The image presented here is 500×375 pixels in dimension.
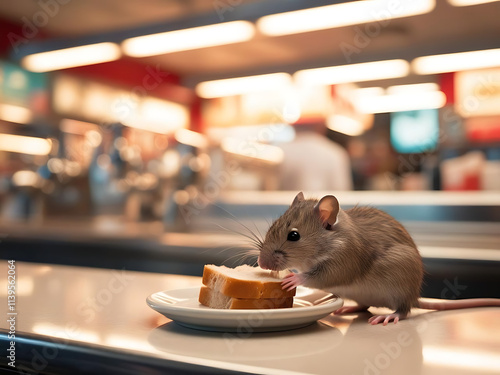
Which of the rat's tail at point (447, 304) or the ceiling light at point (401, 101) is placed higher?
the ceiling light at point (401, 101)

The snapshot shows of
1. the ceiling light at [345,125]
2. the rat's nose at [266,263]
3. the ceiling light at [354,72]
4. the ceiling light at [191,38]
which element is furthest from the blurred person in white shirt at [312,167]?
the rat's nose at [266,263]

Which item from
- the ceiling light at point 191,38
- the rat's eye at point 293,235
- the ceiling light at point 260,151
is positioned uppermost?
the ceiling light at point 191,38

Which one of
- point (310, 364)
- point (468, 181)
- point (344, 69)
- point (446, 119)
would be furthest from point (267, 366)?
point (446, 119)

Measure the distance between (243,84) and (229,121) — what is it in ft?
5.26

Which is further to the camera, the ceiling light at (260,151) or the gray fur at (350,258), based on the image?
the ceiling light at (260,151)

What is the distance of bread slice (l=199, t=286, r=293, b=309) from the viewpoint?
875 mm

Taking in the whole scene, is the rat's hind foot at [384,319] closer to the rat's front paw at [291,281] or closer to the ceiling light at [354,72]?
the rat's front paw at [291,281]

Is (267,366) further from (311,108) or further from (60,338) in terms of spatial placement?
(311,108)

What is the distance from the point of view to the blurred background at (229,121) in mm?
2871

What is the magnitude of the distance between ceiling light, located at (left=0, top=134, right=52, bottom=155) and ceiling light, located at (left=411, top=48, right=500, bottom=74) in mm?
3889

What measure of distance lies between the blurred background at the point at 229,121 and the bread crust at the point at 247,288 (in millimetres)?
885

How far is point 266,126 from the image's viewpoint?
7.40m

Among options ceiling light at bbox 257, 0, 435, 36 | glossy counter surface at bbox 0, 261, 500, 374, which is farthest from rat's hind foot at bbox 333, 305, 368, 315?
ceiling light at bbox 257, 0, 435, 36

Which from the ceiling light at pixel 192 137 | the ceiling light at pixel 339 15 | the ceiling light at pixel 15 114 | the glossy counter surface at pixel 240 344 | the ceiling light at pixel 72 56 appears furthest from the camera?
the ceiling light at pixel 192 137
